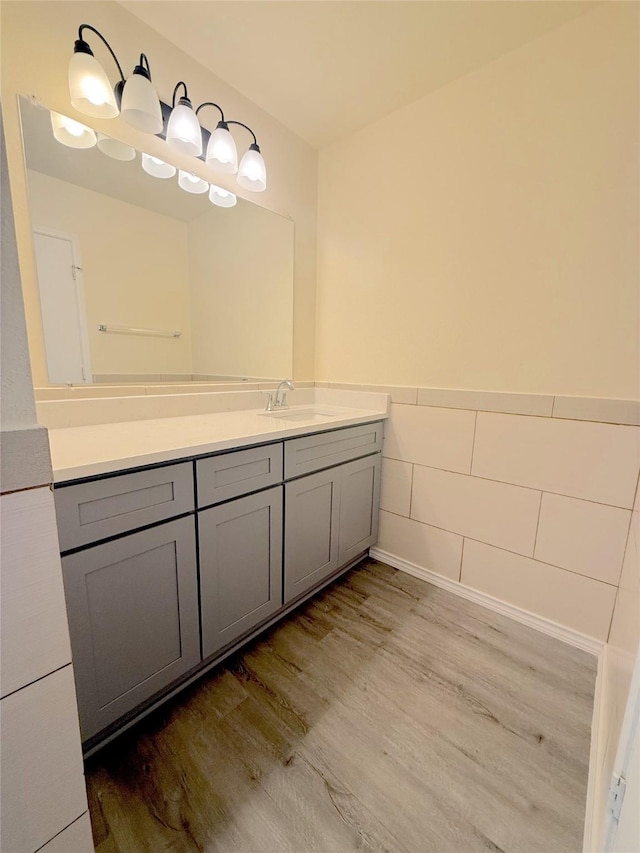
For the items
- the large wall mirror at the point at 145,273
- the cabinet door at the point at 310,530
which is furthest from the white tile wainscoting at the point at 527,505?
the large wall mirror at the point at 145,273

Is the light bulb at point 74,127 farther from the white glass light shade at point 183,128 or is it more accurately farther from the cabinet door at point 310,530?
the cabinet door at point 310,530

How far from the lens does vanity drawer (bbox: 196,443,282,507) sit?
115 centimetres

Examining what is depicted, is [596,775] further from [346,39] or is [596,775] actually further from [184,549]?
[346,39]

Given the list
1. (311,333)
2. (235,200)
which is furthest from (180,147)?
(311,333)

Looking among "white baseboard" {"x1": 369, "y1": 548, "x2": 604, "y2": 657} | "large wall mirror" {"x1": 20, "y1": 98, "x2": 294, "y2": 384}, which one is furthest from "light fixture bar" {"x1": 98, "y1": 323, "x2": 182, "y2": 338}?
"white baseboard" {"x1": 369, "y1": 548, "x2": 604, "y2": 657}

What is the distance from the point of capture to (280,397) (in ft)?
6.76

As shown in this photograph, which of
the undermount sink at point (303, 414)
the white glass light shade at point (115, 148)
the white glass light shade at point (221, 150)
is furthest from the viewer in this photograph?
the undermount sink at point (303, 414)

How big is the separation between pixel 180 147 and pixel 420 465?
72.0 inches

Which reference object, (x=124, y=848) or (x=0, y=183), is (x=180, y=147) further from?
(x=124, y=848)

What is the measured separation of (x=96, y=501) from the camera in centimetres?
91

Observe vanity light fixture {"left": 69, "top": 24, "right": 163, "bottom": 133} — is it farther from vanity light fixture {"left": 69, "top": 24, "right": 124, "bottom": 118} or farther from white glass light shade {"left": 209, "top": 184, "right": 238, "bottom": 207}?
white glass light shade {"left": 209, "top": 184, "right": 238, "bottom": 207}

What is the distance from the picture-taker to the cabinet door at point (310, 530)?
1.50 meters

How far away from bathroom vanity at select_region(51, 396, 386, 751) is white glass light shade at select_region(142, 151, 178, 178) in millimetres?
1059

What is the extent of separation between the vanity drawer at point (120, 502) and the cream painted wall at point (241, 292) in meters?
0.85
